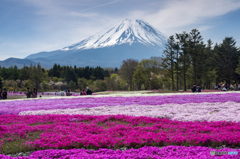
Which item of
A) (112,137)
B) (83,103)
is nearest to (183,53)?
(83,103)

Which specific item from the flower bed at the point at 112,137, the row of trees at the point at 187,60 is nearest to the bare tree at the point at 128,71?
the row of trees at the point at 187,60

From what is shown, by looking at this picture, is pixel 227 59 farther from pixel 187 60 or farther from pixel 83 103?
pixel 83 103

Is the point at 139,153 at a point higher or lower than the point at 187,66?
lower

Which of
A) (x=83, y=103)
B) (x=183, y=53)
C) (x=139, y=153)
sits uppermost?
(x=183, y=53)

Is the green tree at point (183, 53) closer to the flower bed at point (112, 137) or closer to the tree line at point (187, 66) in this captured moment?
the tree line at point (187, 66)

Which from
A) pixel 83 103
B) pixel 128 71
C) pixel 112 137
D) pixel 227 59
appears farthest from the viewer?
pixel 128 71

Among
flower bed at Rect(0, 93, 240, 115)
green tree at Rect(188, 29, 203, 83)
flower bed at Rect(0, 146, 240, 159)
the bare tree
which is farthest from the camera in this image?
the bare tree

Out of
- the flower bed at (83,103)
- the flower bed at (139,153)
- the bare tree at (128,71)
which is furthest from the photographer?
the bare tree at (128,71)

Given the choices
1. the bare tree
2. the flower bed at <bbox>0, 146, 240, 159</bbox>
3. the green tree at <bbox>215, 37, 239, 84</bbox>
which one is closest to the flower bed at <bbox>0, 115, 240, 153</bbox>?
the flower bed at <bbox>0, 146, 240, 159</bbox>

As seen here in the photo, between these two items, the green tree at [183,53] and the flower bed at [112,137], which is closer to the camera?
the flower bed at [112,137]

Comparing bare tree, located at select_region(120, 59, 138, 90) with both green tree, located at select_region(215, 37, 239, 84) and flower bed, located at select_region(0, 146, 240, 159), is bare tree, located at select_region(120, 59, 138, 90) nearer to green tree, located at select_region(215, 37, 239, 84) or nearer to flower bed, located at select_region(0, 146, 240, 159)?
green tree, located at select_region(215, 37, 239, 84)

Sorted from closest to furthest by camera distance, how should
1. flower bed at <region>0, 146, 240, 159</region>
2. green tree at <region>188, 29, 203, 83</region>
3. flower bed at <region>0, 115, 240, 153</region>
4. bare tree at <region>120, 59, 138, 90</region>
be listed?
flower bed at <region>0, 146, 240, 159</region> → flower bed at <region>0, 115, 240, 153</region> → green tree at <region>188, 29, 203, 83</region> → bare tree at <region>120, 59, 138, 90</region>

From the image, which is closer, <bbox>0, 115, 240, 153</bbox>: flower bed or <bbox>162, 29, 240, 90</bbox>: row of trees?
<bbox>0, 115, 240, 153</bbox>: flower bed

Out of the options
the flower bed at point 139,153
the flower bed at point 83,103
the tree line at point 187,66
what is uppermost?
the tree line at point 187,66
